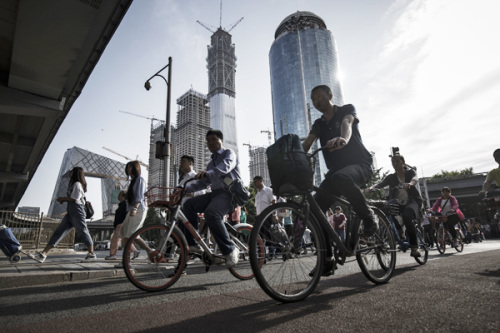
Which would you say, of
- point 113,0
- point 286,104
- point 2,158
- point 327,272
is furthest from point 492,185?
point 286,104

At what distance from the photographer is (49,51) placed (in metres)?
11.9

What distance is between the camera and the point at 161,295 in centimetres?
293

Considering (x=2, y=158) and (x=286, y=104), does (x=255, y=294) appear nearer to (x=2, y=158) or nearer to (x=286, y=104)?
(x=2, y=158)

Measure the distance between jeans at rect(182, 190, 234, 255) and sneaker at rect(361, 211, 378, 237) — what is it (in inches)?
60.6

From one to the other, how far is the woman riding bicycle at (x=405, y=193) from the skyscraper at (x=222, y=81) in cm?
16750

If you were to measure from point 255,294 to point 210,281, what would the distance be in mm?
1278

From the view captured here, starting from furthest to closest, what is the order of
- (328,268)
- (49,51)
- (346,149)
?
(49,51), (346,149), (328,268)

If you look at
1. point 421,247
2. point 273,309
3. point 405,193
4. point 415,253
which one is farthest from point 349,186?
point 421,247

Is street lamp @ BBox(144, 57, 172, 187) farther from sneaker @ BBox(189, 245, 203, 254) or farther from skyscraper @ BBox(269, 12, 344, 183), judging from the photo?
skyscraper @ BBox(269, 12, 344, 183)

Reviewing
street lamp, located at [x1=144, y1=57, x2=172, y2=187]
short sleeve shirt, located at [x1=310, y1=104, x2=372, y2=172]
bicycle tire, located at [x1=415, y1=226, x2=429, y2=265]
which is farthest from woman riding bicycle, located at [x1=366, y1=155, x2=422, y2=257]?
street lamp, located at [x1=144, y1=57, x2=172, y2=187]

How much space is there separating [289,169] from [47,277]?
404 centimetres

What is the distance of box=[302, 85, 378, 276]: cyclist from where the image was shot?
2.76m

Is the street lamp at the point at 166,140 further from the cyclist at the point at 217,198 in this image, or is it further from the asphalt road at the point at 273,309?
the asphalt road at the point at 273,309

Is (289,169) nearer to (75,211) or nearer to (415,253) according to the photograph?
(415,253)
